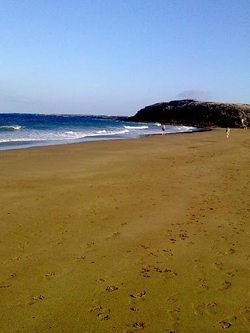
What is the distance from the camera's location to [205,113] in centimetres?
8869

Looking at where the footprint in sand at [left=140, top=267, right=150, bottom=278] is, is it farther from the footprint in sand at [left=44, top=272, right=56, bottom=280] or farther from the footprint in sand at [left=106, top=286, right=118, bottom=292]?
the footprint in sand at [left=44, top=272, right=56, bottom=280]

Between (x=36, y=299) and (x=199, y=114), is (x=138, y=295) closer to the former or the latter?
(x=36, y=299)

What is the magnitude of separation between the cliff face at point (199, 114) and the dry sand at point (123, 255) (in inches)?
2557

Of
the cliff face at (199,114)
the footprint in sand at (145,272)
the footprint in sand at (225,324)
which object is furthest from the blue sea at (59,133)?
the footprint in sand at (225,324)

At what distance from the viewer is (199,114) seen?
90.1 meters

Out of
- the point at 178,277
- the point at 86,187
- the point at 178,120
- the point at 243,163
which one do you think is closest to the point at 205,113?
the point at 178,120

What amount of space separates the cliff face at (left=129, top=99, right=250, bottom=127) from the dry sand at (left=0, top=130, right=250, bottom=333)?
64959mm

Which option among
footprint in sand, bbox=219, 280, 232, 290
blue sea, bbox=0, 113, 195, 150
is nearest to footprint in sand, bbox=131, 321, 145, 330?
footprint in sand, bbox=219, 280, 232, 290

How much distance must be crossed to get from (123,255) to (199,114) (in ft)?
281

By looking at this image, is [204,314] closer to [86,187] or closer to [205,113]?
[86,187]

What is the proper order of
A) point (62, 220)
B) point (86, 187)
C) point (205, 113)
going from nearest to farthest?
point (62, 220), point (86, 187), point (205, 113)

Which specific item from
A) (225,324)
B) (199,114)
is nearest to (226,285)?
A: (225,324)

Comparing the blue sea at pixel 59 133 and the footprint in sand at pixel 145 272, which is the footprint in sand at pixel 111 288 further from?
the blue sea at pixel 59 133

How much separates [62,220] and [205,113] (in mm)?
82948
